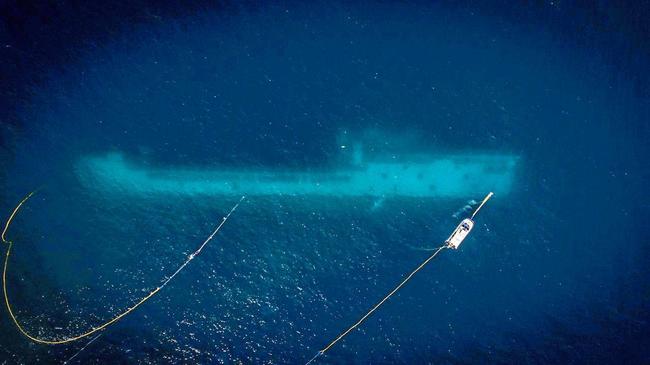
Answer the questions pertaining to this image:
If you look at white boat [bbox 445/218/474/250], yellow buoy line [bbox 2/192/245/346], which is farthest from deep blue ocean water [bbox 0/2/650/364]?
white boat [bbox 445/218/474/250]

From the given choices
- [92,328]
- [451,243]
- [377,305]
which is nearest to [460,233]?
[451,243]

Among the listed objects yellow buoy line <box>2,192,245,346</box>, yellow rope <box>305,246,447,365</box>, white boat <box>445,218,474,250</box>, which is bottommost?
yellow buoy line <box>2,192,245,346</box>

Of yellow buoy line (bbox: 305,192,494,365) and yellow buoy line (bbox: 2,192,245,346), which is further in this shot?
yellow buoy line (bbox: 305,192,494,365)

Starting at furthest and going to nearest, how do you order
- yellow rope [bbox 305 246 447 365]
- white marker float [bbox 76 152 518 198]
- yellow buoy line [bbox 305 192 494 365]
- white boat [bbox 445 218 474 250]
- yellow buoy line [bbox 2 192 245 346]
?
white marker float [bbox 76 152 518 198] < white boat [bbox 445 218 474 250] < yellow buoy line [bbox 305 192 494 365] < yellow rope [bbox 305 246 447 365] < yellow buoy line [bbox 2 192 245 346]

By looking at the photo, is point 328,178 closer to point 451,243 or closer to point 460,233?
point 451,243

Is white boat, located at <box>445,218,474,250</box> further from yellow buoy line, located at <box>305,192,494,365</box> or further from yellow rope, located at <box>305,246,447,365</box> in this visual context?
yellow rope, located at <box>305,246,447,365</box>

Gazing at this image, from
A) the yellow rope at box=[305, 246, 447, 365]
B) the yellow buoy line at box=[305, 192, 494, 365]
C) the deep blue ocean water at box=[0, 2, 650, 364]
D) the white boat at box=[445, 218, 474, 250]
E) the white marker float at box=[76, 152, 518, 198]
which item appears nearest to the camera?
the yellow rope at box=[305, 246, 447, 365]

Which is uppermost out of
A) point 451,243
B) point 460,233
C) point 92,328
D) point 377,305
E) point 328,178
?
point 460,233
